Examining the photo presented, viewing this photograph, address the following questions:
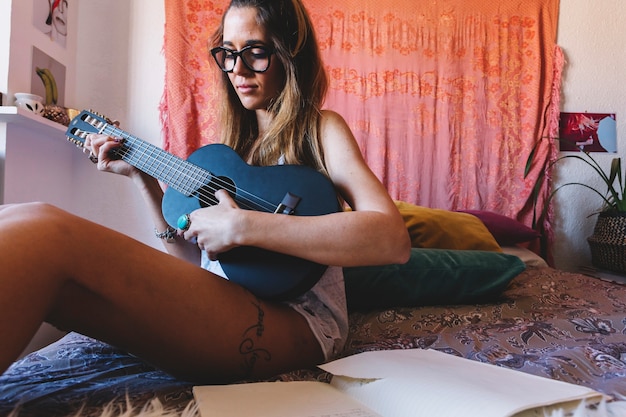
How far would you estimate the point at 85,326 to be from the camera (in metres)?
0.65

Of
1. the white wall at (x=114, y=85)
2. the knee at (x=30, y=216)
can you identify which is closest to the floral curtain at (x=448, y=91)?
the white wall at (x=114, y=85)

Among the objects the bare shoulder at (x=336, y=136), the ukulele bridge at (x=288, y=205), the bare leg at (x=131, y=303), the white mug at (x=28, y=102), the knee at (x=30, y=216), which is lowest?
the bare leg at (x=131, y=303)

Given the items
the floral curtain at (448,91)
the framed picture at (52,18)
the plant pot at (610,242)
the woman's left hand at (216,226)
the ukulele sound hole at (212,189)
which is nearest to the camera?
the woman's left hand at (216,226)

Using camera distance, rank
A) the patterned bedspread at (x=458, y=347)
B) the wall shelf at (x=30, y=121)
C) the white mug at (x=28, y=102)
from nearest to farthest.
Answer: the patterned bedspread at (x=458, y=347), the wall shelf at (x=30, y=121), the white mug at (x=28, y=102)

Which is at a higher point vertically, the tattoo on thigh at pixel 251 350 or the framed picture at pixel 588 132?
the framed picture at pixel 588 132

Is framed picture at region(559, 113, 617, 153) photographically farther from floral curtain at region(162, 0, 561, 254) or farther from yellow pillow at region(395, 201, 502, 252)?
yellow pillow at region(395, 201, 502, 252)

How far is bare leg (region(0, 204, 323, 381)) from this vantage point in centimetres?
53

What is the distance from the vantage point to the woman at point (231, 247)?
0.57 meters

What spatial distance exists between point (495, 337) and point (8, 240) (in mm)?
889

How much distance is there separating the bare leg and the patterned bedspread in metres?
0.05

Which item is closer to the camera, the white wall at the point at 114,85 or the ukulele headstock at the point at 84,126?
the ukulele headstock at the point at 84,126

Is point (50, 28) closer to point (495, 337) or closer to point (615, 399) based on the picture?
point (495, 337)

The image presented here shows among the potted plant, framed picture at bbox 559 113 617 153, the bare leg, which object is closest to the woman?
the bare leg

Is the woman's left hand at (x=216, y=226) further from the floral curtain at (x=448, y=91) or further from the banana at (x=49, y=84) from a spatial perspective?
the floral curtain at (x=448, y=91)
